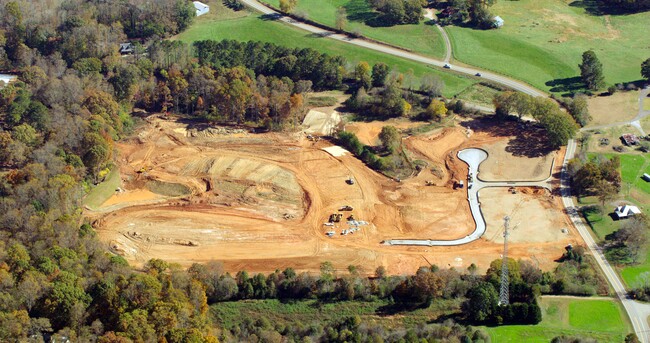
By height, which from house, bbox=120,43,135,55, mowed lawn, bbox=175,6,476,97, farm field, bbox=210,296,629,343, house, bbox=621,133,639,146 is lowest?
farm field, bbox=210,296,629,343

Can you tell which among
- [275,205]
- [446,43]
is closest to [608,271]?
[275,205]

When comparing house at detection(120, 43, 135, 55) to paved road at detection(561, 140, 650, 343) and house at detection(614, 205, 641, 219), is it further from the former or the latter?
house at detection(614, 205, 641, 219)

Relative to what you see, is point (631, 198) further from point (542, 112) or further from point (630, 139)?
point (542, 112)

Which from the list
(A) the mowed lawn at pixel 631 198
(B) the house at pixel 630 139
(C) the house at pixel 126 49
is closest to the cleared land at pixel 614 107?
(B) the house at pixel 630 139

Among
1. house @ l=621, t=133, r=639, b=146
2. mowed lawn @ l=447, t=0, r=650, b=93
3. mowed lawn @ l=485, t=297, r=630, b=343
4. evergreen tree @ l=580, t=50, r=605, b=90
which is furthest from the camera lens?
mowed lawn @ l=447, t=0, r=650, b=93

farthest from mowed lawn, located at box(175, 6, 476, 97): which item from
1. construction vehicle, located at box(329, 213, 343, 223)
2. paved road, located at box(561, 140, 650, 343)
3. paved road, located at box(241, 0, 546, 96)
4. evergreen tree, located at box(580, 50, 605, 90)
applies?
construction vehicle, located at box(329, 213, 343, 223)

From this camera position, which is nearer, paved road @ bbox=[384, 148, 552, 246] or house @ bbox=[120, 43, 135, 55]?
paved road @ bbox=[384, 148, 552, 246]
